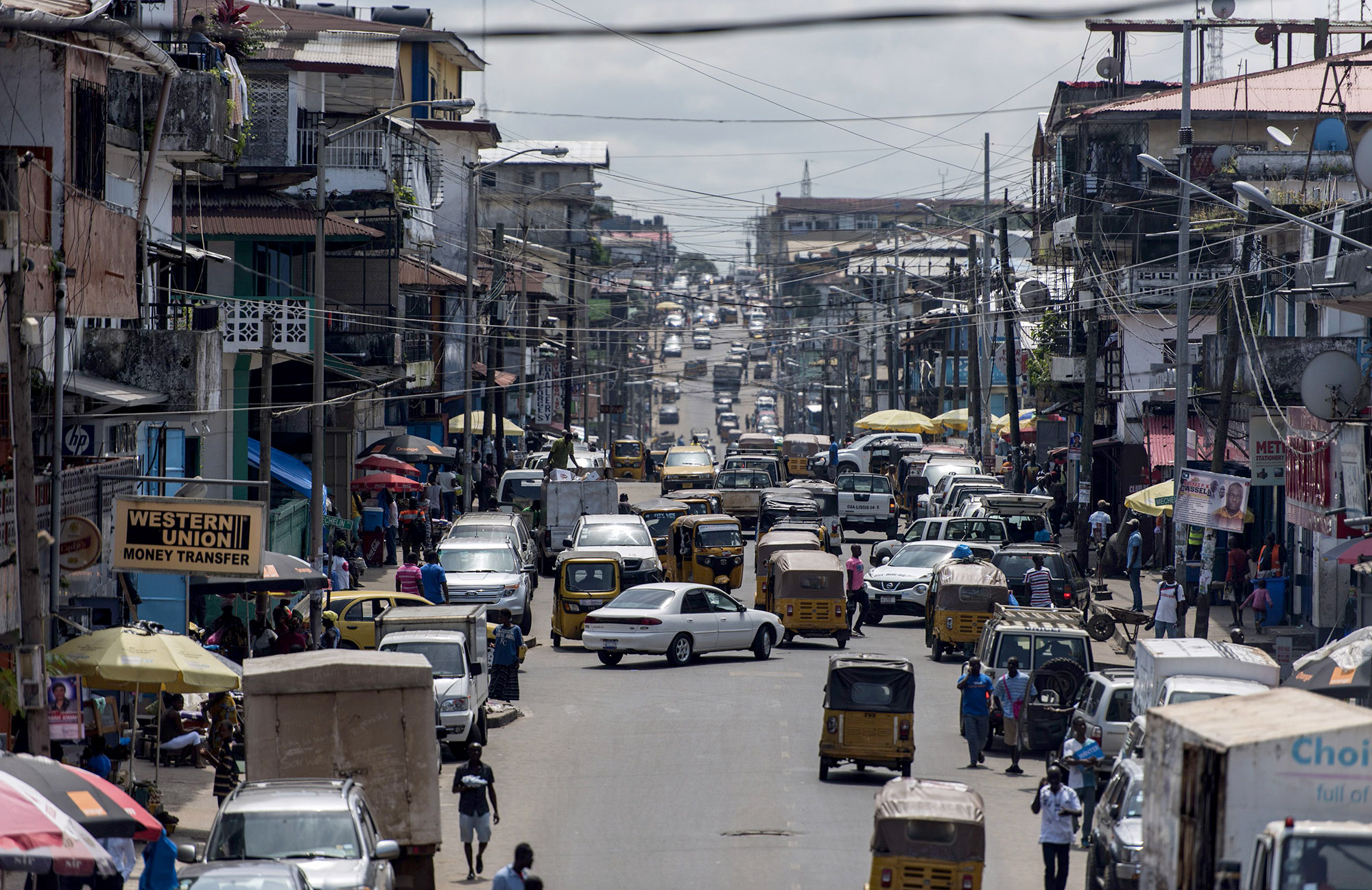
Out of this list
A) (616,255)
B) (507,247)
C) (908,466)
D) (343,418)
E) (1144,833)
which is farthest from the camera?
(616,255)

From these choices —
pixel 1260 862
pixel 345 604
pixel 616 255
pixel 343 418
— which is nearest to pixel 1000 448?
pixel 343 418

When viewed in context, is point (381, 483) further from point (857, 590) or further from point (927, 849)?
point (927, 849)

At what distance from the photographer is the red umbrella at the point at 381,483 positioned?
43062 mm

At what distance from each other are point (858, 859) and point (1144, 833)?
416 cm

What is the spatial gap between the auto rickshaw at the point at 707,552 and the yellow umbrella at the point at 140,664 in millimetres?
19313

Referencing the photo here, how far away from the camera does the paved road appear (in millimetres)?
16141

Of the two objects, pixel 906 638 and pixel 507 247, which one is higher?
pixel 507 247

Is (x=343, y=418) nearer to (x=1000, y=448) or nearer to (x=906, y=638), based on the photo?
(x=906, y=638)

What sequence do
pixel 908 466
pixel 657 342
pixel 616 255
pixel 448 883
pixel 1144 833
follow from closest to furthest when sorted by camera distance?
pixel 1144 833 < pixel 448 883 < pixel 908 466 < pixel 616 255 < pixel 657 342

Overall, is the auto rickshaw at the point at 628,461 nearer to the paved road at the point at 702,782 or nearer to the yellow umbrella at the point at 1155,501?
the yellow umbrella at the point at 1155,501

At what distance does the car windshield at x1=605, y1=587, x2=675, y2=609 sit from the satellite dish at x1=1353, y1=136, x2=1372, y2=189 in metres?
13.0

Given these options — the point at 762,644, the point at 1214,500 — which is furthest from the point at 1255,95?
the point at 762,644

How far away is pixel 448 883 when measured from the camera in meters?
16.0

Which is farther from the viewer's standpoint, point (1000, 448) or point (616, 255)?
point (616, 255)
